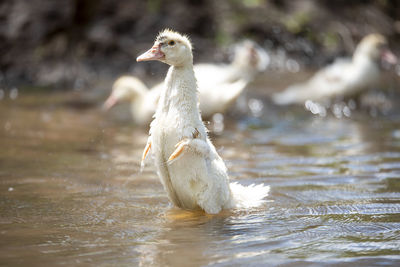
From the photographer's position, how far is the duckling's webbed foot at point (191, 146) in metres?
4.18

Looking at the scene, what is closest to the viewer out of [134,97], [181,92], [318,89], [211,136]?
[181,92]

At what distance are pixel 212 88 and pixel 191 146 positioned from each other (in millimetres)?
4111

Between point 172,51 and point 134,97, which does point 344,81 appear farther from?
point 172,51

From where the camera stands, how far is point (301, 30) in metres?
13.1

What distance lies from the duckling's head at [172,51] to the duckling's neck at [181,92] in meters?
0.06

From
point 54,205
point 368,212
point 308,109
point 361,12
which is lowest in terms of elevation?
point 368,212

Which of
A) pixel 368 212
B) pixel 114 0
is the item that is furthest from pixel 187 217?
pixel 114 0

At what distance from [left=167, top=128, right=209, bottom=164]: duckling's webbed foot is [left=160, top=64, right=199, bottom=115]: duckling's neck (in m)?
0.21

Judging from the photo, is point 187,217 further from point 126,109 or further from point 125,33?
point 125,33

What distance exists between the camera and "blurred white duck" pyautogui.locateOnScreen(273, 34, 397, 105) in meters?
10.2

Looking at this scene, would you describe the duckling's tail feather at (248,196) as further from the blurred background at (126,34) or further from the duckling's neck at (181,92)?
the blurred background at (126,34)

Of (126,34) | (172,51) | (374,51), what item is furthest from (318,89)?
(172,51)

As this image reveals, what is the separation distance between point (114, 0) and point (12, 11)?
2.28 metres

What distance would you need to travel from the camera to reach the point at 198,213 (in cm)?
455
